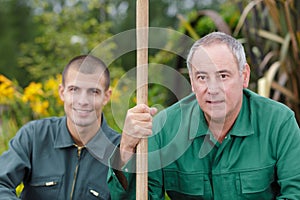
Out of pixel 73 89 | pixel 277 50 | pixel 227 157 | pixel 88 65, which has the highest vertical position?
pixel 277 50

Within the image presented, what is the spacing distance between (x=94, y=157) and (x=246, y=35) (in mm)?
1934

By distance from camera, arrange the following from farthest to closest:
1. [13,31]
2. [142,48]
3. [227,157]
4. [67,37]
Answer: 1. [13,31]
2. [67,37]
3. [227,157]
4. [142,48]

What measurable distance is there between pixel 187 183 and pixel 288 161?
0.46 meters

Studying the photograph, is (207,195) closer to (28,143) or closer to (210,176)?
(210,176)

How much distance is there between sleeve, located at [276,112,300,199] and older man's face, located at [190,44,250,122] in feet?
0.86

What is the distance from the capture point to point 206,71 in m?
2.32

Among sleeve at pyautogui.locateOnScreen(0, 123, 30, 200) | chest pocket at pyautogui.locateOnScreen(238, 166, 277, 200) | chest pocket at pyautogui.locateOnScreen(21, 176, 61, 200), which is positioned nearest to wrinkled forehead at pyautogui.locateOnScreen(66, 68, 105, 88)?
sleeve at pyautogui.locateOnScreen(0, 123, 30, 200)

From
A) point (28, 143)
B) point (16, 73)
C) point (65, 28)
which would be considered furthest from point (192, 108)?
point (16, 73)

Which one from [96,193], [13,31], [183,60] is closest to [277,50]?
[183,60]

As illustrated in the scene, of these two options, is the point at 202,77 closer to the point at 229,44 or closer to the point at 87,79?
the point at 229,44

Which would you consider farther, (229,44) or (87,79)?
(87,79)

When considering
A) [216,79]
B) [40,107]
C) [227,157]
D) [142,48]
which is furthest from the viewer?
[40,107]

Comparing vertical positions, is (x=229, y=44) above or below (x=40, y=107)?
below

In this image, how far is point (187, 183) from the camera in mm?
2492
